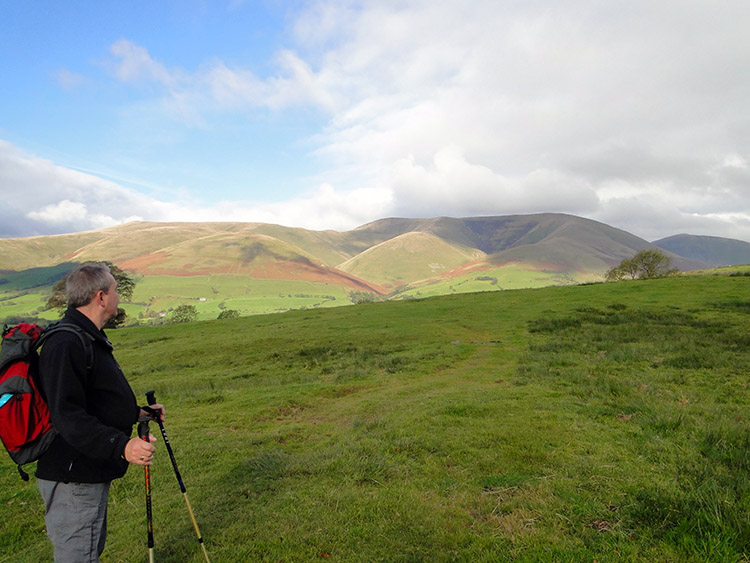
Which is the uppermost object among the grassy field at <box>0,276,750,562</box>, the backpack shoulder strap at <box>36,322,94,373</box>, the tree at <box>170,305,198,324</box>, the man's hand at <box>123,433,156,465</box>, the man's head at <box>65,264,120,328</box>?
the man's head at <box>65,264,120,328</box>

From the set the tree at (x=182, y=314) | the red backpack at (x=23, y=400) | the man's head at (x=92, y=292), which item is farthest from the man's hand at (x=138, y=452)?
the tree at (x=182, y=314)

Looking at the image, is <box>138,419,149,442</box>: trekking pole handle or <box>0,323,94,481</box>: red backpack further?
<box>138,419,149,442</box>: trekking pole handle

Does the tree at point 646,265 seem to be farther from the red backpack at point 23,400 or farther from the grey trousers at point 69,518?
the red backpack at point 23,400

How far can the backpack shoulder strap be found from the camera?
3.87 meters

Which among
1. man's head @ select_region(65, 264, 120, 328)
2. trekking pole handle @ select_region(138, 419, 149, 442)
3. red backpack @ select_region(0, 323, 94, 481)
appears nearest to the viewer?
red backpack @ select_region(0, 323, 94, 481)

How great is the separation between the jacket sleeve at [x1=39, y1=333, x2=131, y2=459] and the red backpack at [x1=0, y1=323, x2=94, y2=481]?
0.11 metres

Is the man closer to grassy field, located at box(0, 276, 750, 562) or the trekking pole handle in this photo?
the trekking pole handle

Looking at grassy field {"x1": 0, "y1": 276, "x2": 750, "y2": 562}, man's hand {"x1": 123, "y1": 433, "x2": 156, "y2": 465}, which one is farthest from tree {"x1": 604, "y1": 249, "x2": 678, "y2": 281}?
man's hand {"x1": 123, "y1": 433, "x2": 156, "y2": 465}

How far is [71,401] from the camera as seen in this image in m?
3.74

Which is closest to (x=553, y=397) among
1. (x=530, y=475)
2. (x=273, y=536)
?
(x=530, y=475)

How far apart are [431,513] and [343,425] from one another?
6084 mm

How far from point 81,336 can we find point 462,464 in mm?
7174

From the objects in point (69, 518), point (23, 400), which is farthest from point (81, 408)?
point (69, 518)

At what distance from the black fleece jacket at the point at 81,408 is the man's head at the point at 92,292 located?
12cm
